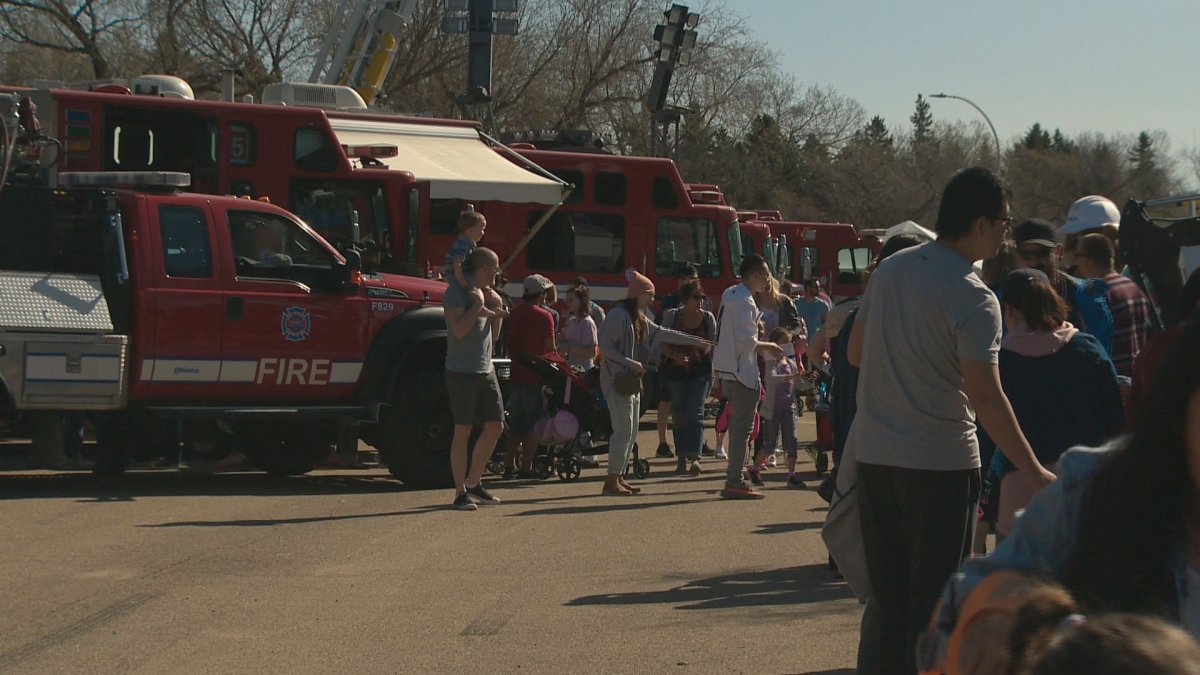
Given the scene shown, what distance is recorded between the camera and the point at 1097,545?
2059mm

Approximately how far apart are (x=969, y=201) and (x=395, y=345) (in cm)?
743

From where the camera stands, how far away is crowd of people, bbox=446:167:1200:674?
2.02m

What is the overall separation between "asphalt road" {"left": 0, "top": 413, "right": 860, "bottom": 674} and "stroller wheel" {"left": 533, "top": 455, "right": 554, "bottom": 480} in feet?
3.15

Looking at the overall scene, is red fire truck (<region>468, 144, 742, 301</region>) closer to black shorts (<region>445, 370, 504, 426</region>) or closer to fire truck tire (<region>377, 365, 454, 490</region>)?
fire truck tire (<region>377, 365, 454, 490</region>)

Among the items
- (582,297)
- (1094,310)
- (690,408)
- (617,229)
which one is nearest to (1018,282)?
(1094,310)

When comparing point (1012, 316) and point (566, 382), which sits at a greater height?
point (1012, 316)

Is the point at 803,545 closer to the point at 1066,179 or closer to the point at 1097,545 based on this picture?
the point at 1097,545

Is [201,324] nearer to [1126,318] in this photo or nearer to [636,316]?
[636,316]

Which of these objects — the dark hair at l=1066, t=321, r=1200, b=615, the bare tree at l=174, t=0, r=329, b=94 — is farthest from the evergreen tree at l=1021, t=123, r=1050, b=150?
the dark hair at l=1066, t=321, r=1200, b=615

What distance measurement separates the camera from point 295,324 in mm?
11305

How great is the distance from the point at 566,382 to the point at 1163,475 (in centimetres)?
1037

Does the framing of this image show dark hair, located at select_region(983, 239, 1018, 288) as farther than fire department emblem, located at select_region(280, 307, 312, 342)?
No

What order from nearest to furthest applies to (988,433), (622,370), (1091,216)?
(988,433), (1091,216), (622,370)

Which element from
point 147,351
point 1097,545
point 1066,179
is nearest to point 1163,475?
point 1097,545
